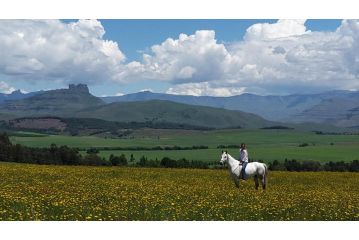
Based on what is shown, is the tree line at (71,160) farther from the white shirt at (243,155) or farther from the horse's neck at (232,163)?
the white shirt at (243,155)

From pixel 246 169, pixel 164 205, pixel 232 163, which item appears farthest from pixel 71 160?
pixel 164 205

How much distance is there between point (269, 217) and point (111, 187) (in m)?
9.95

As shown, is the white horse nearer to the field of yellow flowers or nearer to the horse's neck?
the horse's neck

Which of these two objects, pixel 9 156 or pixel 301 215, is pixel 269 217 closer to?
pixel 301 215

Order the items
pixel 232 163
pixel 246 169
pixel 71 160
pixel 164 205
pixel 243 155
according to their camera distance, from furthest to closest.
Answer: pixel 71 160, pixel 232 163, pixel 246 169, pixel 243 155, pixel 164 205

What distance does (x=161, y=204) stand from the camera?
17844mm

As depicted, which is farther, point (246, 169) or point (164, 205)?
point (246, 169)

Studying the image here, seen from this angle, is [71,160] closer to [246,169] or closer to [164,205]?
[246,169]

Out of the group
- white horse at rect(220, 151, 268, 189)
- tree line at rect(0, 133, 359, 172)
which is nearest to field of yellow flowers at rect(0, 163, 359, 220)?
white horse at rect(220, 151, 268, 189)

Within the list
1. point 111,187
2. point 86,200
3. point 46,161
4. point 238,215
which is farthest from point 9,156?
point 238,215

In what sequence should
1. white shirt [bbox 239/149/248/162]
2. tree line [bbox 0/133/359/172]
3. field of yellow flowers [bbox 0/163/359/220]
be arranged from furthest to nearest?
1. tree line [bbox 0/133/359/172]
2. white shirt [bbox 239/149/248/162]
3. field of yellow flowers [bbox 0/163/359/220]

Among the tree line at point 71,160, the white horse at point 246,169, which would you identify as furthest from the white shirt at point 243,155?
the tree line at point 71,160

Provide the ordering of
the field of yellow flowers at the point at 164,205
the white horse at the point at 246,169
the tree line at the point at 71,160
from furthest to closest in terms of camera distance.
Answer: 1. the tree line at the point at 71,160
2. the white horse at the point at 246,169
3. the field of yellow flowers at the point at 164,205

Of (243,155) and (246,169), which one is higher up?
(243,155)
